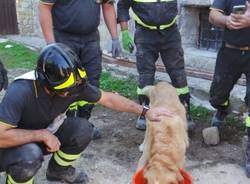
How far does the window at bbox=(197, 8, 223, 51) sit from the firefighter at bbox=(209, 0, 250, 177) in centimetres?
240

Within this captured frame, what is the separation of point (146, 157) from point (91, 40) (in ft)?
5.76

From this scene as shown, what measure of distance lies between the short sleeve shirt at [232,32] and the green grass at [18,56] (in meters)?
4.40

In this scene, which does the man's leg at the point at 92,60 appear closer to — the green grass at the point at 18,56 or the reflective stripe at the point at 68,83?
the reflective stripe at the point at 68,83

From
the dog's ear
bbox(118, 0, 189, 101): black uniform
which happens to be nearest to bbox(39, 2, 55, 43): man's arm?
bbox(118, 0, 189, 101): black uniform

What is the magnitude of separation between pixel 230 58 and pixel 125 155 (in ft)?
4.49

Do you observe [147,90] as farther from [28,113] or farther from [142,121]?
[28,113]

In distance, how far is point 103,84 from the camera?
661 cm

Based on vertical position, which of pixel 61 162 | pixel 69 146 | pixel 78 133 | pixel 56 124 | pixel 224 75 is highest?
pixel 224 75

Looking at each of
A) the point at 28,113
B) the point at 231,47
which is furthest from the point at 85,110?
the point at 231,47

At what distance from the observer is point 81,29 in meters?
4.55

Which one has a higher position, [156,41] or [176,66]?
[156,41]

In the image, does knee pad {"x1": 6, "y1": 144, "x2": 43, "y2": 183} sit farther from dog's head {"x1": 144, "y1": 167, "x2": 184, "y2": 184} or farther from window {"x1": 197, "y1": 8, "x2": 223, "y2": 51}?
window {"x1": 197, "y1": 8, "x2": 223, "y2": 51}

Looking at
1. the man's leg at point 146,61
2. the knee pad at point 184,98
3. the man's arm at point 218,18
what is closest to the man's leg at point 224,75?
the man's arm at point 218,18

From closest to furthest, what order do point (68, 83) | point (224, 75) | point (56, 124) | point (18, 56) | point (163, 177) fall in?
point (163, 177) < point (68, 83) < point (56, 124) < point (224, 75) < point (18, 56)
